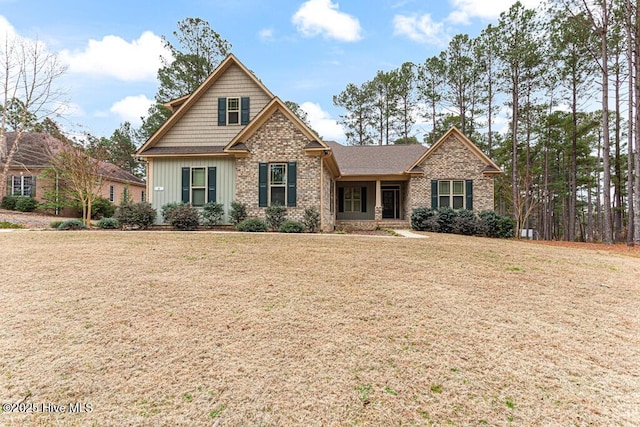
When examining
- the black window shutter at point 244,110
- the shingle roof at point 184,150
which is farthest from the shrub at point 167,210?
the black window shutter at point 244,110

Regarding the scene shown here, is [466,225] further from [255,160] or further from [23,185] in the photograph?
[23,185]

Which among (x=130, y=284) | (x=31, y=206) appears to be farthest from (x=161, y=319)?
(x=31, y=206)

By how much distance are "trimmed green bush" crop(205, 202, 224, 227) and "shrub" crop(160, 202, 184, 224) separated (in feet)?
3.79

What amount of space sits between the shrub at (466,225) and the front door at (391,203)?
494 centimetres

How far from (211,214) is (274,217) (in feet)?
9.05

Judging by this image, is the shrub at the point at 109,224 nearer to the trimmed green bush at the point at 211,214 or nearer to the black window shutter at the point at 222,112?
the trimmed green bush at the point at 211,214

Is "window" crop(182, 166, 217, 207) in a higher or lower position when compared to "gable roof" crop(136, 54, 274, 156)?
lower

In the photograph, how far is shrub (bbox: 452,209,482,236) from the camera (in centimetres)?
1510

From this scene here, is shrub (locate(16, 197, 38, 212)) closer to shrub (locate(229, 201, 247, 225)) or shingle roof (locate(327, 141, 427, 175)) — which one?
shrub (locate(229, 201, 247, 225))

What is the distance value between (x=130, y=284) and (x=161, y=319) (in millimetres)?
1652

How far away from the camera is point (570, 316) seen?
14.3ft

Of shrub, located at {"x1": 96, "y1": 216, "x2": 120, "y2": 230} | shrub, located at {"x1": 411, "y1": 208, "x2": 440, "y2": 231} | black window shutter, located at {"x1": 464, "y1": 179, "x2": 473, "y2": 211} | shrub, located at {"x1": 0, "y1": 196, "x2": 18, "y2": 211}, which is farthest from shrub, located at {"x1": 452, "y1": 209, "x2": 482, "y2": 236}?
shrub, located at {"x1": 0, "y1": 196, "x2": 18, "y2": 211}

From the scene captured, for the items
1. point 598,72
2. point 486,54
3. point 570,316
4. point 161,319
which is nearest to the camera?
point 161,319

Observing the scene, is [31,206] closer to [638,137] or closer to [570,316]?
[570,316]
